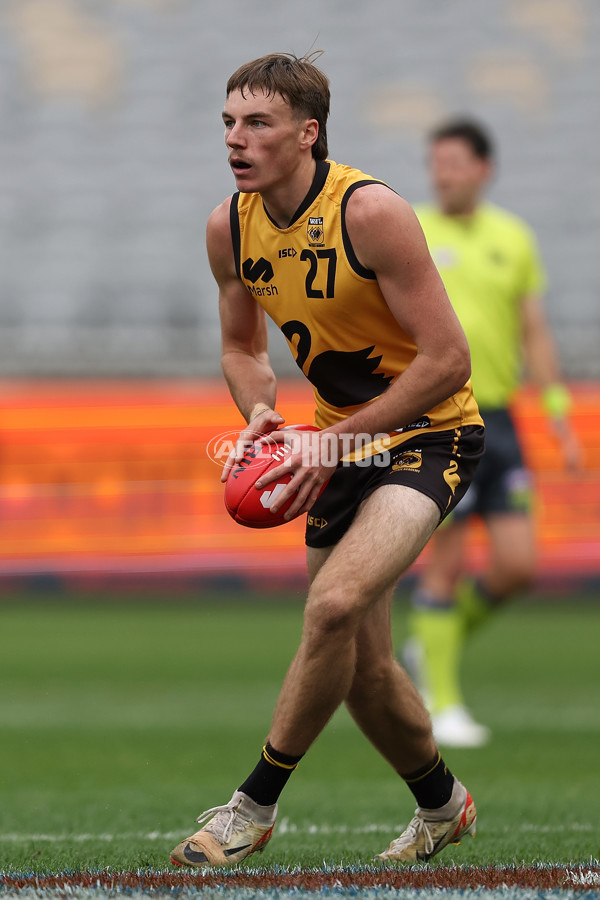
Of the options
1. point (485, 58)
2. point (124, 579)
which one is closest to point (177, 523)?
point (124, 579)

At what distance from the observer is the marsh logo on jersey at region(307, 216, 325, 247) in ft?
12.1

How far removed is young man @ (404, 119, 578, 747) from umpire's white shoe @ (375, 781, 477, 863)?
2.27 meters

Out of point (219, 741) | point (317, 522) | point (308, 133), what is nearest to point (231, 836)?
point (317, 522)

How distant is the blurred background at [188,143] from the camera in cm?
1425

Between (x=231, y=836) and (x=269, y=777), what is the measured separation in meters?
0.18

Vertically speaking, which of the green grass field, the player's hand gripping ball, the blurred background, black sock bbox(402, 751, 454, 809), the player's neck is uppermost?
the blurred background

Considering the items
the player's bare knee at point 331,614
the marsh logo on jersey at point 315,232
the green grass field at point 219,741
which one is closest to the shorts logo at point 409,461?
the player's bare knee at point 331,614

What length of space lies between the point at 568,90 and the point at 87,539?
30.2ft

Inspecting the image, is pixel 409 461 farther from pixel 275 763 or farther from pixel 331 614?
pixel 275 763

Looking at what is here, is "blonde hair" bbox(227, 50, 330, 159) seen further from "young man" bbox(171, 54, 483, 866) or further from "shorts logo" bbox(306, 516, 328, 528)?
"shorts logo" bbox(306, 516, 328, 528)

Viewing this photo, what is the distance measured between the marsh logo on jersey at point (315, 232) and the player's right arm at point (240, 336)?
1.10ft

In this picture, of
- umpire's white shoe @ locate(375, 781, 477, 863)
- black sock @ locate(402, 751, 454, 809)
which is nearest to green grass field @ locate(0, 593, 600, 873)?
umpire's white shoe @ locate(375, 781, 477, 863)

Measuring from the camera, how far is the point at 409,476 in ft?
12.5

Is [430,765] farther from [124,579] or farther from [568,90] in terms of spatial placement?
[568,90]
